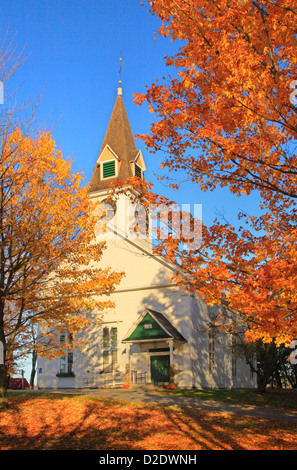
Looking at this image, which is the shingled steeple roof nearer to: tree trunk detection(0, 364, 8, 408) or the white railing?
the white railing

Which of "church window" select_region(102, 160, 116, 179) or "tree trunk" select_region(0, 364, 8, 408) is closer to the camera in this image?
"tree trunk" select_region(0, 364, 8, 408)

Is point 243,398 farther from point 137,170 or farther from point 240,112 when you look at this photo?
point 137,170

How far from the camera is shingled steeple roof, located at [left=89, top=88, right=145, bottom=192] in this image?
108 ft

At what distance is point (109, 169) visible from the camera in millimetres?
33625

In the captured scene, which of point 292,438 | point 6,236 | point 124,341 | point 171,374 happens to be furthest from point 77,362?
point 292,438

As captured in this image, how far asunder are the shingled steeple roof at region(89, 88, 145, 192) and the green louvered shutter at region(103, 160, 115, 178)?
0.37 m

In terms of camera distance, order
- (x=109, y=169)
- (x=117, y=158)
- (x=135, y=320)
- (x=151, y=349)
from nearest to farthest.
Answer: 1. (x=151, y=349)
2. (x=135, y=320)
3. (x=117, y=158)
4. (x=109, y=169)

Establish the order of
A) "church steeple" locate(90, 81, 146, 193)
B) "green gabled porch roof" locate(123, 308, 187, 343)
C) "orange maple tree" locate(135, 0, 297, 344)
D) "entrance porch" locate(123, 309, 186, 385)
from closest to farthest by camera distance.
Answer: "orange maple tree" locate(135, 0, 297, 344)
"green gabled porch roof" locate(123, 308, 187, 343)
"entrance porch" locate(123, 309, 186, 385)
"church steeple" locate(90, 81, 146, 193)

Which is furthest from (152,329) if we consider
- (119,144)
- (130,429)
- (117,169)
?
(119,144)

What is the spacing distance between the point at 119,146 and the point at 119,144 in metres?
0.21

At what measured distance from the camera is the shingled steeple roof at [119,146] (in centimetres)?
3281

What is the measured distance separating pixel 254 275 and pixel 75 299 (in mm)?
7723

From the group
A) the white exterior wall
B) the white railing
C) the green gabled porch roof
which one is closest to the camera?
the green gabled porch roof

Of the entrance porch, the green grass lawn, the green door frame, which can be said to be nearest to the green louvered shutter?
the entrance porch
